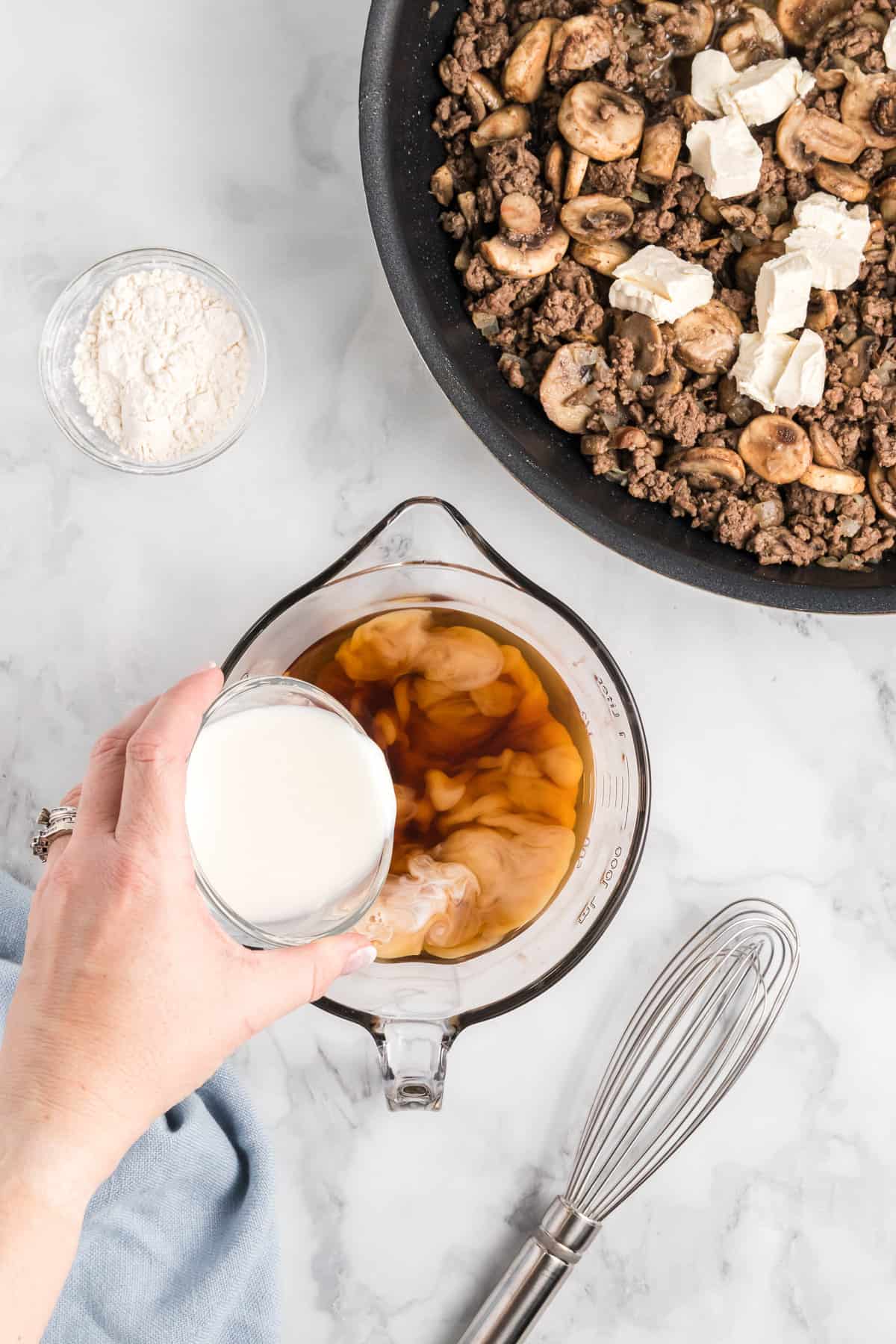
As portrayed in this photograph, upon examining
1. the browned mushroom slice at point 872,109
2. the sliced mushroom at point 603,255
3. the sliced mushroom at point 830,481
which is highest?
the browned mushroom slice at point 872,109

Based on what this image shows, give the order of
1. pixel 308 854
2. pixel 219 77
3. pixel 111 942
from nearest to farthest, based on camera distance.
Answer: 1. pixel 111 942
2. pixel 308 854
3. pixel 219 77

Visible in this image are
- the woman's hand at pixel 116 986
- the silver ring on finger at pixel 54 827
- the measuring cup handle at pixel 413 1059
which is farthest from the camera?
the measuring cup handle at pixel 413 1059

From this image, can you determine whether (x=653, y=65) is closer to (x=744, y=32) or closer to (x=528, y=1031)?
(x=744, y=32)

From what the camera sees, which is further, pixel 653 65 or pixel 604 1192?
pixel 604 1192

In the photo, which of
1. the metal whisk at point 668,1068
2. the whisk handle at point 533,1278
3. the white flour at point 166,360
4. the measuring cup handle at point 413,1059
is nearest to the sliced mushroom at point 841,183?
the white flour at point 166,360

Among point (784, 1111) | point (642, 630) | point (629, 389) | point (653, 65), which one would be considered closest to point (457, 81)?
point (653, 65)

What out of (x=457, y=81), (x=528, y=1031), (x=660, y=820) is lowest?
(x=528, y=1031)

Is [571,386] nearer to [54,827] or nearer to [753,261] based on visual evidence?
[753,261]

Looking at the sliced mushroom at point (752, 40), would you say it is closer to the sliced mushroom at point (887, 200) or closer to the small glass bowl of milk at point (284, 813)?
the sliced mushroom at point (887, 200)
